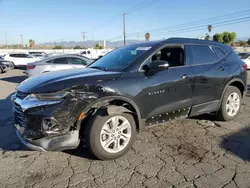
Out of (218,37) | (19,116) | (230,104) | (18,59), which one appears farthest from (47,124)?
(218,37)

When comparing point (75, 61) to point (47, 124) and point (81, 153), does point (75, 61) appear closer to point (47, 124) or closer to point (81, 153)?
point (81, 153)

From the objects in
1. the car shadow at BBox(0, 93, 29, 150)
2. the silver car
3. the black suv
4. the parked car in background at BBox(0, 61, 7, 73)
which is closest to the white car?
the parked car in background at BBox(0, 61, 7, 73)

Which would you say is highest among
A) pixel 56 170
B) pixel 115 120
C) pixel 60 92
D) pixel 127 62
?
pixel 127 62

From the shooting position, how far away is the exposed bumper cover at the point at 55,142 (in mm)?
3037

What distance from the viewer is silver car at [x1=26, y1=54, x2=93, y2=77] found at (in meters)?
11.0

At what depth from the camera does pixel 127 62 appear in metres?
3.87

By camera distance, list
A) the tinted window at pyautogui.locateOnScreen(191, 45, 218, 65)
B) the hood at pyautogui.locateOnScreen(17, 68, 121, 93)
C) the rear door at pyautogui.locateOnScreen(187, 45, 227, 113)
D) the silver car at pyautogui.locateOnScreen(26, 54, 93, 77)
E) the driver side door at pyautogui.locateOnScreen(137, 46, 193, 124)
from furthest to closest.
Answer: the silver car at pyautogui.locateOnScreen(26, 54, 93, 77) < the tinted window at pyautogui.locateOnScreen(191, 45, 218, 65) < the rear door at pyautogui.locateOnScreen(187, 45, 227, 113) < the driver side door at pyautogui.locateOnScreen(137, 46, 193, 124) < the hood at pyautogui.locateOnScreen(17, 68, 121, 93)

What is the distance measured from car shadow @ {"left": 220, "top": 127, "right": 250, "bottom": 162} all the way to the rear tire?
1.64ft

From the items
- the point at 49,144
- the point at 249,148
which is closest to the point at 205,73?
the point at 249,148

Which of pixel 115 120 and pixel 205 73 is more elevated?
pixel 205 73

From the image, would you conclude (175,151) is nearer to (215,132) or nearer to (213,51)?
(215,132)

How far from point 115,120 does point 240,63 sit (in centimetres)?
333

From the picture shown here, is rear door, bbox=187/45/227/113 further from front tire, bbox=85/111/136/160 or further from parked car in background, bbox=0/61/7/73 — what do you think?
parked car in background, bbox=0/61/7/73

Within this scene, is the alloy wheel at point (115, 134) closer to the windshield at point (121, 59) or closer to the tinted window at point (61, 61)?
the windshield at point (121, 59)
